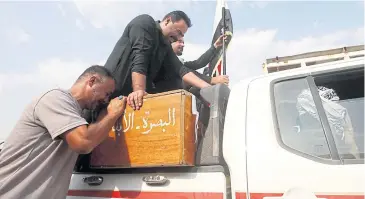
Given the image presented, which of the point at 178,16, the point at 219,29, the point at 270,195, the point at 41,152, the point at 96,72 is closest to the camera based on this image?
the point at 270,195

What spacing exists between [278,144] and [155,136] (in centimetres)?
69

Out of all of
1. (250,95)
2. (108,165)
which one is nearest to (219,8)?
(250,95)

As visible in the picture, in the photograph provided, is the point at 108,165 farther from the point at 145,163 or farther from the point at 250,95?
the point at 250,95

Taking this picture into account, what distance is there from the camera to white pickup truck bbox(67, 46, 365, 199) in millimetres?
1620

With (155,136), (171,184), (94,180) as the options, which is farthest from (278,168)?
(94,180)

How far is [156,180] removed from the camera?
195 centimetres

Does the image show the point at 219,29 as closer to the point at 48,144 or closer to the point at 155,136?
the point at 155,136

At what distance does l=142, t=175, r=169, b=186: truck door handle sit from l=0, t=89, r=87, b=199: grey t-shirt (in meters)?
0.51

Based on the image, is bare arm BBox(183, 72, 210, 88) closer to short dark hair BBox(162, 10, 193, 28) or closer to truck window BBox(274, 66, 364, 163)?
short dark hair BBox(162, 10, 193, 28)

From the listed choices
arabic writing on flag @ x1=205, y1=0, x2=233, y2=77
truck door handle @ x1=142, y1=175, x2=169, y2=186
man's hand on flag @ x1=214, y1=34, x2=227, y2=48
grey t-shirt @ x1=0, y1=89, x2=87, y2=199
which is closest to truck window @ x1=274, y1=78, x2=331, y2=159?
truck door handle @ x1=142, y1=175, x2=169, y2=186

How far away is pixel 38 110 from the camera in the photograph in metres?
2.15

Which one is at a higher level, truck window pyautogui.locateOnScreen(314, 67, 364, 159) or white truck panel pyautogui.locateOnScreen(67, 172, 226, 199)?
truck window pyautogui.locateOnScreen(314, 67, 364, 159)

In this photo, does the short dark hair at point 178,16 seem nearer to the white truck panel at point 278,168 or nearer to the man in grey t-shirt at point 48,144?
the man in grey t-shirt at point 48,144

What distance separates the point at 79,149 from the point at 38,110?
1.26ft
